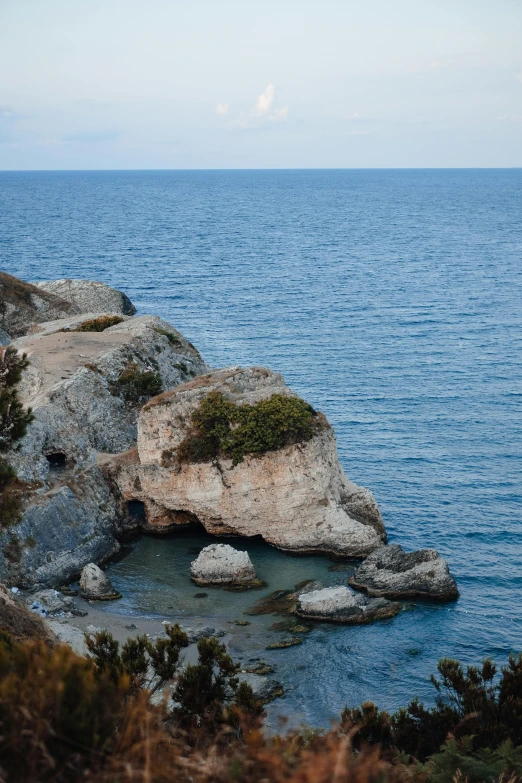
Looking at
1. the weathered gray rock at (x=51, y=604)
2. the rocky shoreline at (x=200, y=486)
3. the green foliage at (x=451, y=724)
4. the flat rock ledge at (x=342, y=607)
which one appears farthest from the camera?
the rocky shoreline at (x=200, y=486)

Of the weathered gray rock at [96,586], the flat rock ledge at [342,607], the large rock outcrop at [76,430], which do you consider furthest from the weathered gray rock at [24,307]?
the flat rock ledge at [342,607]

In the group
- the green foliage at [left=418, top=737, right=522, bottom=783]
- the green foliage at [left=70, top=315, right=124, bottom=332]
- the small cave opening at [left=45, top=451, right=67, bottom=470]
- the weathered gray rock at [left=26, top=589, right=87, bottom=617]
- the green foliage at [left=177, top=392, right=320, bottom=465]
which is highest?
the green foliage at [left=70, top=315, right=124, bottom=332]

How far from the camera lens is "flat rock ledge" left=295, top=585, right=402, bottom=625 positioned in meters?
34.5

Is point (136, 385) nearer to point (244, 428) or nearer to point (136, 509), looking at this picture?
point (136, 509)

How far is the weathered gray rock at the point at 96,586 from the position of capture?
36.3 metres

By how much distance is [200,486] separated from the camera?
40.9m

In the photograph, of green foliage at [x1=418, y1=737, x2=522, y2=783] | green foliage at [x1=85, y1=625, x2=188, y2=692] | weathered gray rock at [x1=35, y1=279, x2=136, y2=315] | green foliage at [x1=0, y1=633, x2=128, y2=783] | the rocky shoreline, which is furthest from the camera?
weathered gray rock at [x1=35, y1=279, x2=136, y2=315]

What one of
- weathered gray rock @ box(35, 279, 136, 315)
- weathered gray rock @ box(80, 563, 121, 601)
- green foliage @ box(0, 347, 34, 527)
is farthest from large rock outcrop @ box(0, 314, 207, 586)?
weathered gray rock @ box(35, 279, 136, 315)

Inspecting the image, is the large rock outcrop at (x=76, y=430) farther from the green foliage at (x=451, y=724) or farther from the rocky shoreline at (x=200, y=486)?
the green foliage at (x=451, y=724)

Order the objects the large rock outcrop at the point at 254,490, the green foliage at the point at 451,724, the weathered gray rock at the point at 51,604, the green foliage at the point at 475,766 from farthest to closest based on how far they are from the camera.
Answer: the large rock outcrop at the point at 254,490 → the weathered gray rock at the point at 51,604 → the green foliage at the point at 451,724 → the green foliage at the point at 475,766

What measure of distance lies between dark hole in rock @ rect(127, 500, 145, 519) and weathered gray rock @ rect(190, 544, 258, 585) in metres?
5.95

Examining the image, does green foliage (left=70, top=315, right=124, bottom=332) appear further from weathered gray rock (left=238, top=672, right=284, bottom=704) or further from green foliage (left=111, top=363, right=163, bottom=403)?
weathered gray rock (left=238, top=672, right=284, bottom=704)

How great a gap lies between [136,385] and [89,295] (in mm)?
31748

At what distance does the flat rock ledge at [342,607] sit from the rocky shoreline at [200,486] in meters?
0.11
